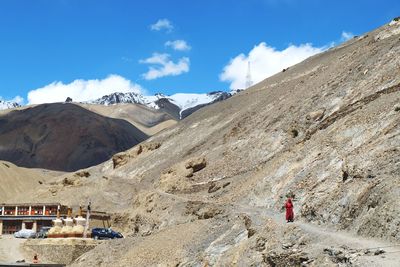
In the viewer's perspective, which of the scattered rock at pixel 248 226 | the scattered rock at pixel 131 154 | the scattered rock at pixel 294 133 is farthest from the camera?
the scattered rock at pixel 131 154

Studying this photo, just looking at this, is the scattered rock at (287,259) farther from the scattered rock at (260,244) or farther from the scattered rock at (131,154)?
the scattered rock at (131,154)

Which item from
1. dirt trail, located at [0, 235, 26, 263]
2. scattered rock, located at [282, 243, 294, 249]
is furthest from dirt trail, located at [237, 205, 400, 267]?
dirt trail, located at [0, 235, 26, 263]

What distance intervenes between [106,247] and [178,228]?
8.35 m

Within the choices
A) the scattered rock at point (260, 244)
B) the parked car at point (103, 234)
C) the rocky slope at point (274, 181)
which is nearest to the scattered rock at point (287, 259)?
the rocky slope at point (274, 181)

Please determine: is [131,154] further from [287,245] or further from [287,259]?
[287,259]

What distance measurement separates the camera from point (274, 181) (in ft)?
149

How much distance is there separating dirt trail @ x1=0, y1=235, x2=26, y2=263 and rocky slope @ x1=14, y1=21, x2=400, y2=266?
35.2ft

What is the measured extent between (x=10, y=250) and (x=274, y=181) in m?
32.0

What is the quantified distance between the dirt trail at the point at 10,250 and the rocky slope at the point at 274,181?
423 inches

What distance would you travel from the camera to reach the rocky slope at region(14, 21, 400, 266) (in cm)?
2509

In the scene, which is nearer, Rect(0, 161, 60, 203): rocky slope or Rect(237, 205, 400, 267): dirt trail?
Rect(237, 205, 400, 267): dirt trail

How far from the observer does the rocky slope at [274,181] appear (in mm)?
25094

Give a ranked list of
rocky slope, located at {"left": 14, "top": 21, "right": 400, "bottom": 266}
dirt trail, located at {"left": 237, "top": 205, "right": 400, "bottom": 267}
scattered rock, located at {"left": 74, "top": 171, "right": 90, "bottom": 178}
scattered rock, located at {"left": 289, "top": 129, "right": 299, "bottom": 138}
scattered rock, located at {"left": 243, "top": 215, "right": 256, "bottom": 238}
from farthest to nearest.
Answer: scattered rock, located at {"left": 74, "top": 171, "right": 90, "bottom": 178} < scattered rock, located at {"left": 289, "top": 129, "right": 299, "bottom": 138} < scattered rock, located at {"left": 243, "top": 215, "right": 256, "bottom": 238} < rocky slope, located at {"left": 14, "top": 21, "right": 400, "bottom": 266} < dirt trail, located at {"left": 237, "top": 205, "right": 400, "bottom": 267}

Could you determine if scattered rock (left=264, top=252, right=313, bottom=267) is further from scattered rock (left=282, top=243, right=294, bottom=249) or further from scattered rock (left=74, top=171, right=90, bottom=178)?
scattered rock (left=74, top=171, right=90, bottom=178)
